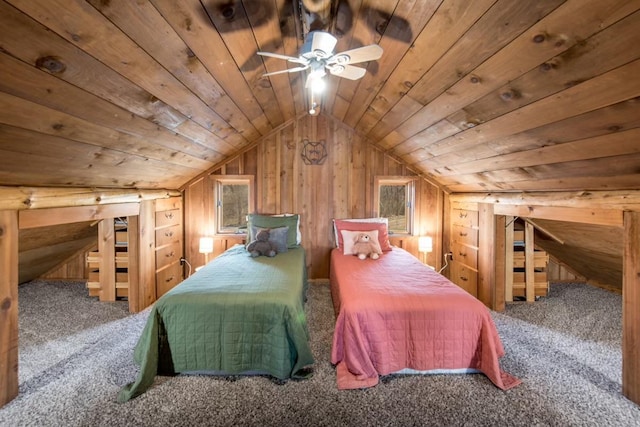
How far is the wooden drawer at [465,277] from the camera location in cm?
337

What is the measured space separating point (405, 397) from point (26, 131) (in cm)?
265

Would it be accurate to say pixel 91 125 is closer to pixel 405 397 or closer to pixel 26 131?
pixel 26 131

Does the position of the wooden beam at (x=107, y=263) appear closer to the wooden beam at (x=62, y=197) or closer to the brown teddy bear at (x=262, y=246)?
the wooden beam at (x=62, y=197)

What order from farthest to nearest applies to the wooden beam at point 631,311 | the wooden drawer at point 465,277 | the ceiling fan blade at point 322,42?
the wooden drawer at point 465,277, the wooden beam at point 631,311, the ceiling fan blade at point 322,42

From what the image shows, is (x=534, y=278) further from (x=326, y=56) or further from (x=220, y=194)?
(x=220, y=194)

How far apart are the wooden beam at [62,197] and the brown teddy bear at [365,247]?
2486 millimetres

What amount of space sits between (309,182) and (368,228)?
3.54 feet

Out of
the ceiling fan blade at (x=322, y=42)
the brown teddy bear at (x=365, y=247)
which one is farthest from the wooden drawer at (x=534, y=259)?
the ceiling fan blade at (x=322, y=42)

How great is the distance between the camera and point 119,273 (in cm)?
325

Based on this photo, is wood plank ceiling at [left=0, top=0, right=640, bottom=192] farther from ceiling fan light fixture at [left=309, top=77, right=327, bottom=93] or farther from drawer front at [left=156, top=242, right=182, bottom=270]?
drawer front at [left=156, top=242, right=182, bottom=270]

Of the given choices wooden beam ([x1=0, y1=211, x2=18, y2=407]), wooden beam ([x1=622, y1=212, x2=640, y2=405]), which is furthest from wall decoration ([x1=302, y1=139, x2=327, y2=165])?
wooden beam ([x1=622, y1=212, x2=640, y2=405])

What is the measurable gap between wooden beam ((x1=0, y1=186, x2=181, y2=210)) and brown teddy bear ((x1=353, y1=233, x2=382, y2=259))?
249 cm

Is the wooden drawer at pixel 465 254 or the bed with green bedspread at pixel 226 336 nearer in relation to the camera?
the bed with green bedspread at pixel 226 336

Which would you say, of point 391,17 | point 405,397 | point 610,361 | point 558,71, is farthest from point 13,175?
point 610,361
